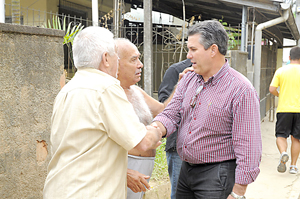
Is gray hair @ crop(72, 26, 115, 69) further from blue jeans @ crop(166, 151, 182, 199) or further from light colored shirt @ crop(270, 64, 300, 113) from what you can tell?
light colored shirt @ crop(270, 64, 300, 113)

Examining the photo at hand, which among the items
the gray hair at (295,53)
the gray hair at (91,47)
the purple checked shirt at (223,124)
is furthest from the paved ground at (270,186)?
the gray hair at (91,47)

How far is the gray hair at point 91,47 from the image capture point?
6.37 feet

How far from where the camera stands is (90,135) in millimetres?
1845

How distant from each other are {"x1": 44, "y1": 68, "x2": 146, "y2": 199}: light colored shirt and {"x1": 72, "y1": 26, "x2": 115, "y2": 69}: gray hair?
0.08 metres

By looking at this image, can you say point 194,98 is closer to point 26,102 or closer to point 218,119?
point 218,119

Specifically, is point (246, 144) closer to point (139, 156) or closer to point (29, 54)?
point (139, 156)

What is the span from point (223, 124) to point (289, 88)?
446 cm

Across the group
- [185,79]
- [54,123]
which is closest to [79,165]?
[54,123]

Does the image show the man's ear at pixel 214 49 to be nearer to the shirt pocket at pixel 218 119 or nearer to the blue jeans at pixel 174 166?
the shirt pocket at pixel 218 119

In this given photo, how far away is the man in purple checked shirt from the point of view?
214 cm

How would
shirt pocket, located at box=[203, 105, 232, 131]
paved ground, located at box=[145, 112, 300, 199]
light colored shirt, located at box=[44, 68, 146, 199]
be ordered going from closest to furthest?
light colored shirt, located at box=[44, 68, 146, 199]
shirt pocket, located at box=[203, 105, 232, 131]
paved ground, located at box=[145, 112, 300, 199]

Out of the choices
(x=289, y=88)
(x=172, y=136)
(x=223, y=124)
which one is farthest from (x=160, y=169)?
(x=289, y=88)

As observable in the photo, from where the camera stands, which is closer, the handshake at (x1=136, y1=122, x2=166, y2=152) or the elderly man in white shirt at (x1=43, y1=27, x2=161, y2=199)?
the elderly man in white shirt at (x1=43, y1=27, x2=161, y2=199)

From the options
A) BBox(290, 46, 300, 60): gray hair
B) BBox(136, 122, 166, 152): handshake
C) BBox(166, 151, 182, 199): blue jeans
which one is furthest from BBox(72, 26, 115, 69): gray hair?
BBox(290, 46, 300, 60): gray hair
